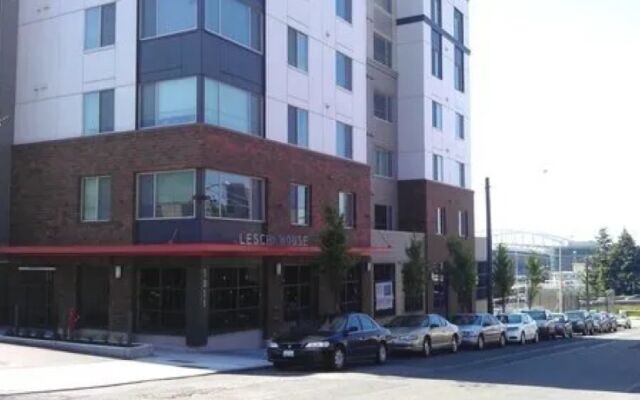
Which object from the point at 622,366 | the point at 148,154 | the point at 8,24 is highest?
the point at 8,24

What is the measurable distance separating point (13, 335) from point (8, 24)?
40.8 feet

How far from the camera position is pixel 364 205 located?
37.9 m

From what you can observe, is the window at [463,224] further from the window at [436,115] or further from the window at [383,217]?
the window at [383,217]

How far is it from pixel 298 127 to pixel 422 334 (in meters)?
10.2

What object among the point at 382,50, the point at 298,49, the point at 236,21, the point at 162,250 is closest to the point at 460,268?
the point at 382,50

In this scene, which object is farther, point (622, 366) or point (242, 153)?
point (242, 153)

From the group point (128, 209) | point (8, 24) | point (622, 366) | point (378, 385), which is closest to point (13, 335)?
point (128, 209)

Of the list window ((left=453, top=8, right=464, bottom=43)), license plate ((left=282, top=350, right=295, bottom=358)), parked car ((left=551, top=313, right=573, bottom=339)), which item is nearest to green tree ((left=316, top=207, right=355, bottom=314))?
license plate ((left=282, top=350, right=295, bottom=358))

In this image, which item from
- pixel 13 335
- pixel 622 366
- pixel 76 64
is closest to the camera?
pixel 622 366

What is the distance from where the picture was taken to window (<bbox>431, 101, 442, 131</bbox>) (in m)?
48.2

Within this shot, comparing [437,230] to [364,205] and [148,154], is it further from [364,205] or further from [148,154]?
[148,154]

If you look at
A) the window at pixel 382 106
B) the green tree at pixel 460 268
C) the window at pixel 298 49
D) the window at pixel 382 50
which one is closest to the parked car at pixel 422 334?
the window at pixel 298 49

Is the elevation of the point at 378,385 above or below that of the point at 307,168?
below

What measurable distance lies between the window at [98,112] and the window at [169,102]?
1573 millimetres
